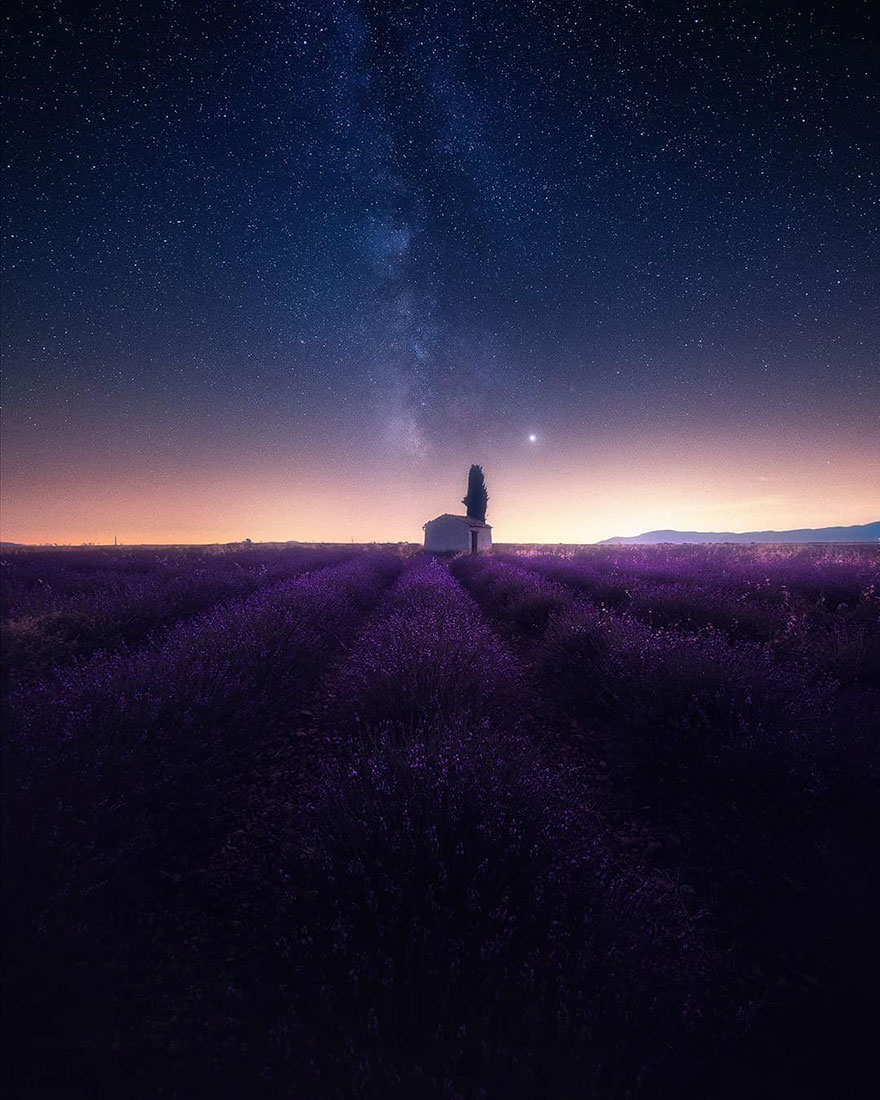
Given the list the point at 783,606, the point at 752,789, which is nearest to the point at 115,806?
the point at 752,789

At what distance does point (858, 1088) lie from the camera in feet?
4.00

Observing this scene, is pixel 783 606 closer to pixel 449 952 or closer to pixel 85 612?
pixel 449 952

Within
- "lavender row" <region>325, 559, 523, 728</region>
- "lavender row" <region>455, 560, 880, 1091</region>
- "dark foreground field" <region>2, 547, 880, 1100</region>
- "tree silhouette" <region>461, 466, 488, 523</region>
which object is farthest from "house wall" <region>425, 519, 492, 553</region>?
"dark foreground field" <region>2, 547, 880, 1100</region>

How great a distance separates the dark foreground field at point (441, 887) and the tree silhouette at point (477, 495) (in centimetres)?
3391

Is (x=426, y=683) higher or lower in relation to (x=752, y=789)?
higher

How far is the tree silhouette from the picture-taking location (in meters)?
37.4

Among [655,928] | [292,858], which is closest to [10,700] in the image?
[292,858]

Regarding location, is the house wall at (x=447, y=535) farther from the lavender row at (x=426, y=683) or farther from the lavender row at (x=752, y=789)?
the lavender row at (x=752, y=789)

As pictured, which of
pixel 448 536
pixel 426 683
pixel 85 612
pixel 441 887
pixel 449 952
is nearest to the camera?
pixel 449 952

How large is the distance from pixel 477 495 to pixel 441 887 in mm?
36650

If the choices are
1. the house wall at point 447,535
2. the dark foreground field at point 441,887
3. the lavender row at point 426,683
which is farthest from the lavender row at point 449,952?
the house wall at point 447,535

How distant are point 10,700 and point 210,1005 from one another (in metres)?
2.20

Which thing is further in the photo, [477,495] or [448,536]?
[477,495]

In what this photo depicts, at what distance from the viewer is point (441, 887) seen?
4.79ft
